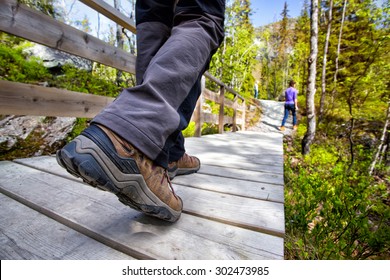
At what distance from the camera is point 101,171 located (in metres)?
0.51

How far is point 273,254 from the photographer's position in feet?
1.98

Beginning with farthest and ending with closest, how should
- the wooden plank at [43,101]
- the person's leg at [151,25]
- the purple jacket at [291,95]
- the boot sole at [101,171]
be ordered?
the purple jacket at [291,95]
the wooden plank at [43,101]
the person's leg at [151,25]
the boot sole at [101,171]

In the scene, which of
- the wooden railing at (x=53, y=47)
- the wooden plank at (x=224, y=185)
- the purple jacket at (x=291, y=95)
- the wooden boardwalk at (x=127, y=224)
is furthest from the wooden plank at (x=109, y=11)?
the purple jacket at (x=291, y=95)

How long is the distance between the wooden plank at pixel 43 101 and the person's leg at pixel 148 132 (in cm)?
113

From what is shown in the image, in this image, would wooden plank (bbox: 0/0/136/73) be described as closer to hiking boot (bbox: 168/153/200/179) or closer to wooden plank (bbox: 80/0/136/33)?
wooden plank (bbox: 80/0/136/33)

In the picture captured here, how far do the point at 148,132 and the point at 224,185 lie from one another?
0.69 m

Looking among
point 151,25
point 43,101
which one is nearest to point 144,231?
point 151,25

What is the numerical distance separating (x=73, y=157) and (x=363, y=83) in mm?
6580

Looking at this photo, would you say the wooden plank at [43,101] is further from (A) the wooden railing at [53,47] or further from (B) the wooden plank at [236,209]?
(B) the wooden plank at [236,209]

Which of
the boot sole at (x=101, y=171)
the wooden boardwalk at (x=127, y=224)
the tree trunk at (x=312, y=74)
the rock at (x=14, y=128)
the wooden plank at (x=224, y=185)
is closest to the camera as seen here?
the boot sole at (x=101, y=171)

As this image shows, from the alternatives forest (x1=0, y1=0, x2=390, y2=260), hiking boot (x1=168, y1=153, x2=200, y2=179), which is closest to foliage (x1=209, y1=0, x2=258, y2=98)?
forest (x1=0, y1=0, x2=390, y2=260)

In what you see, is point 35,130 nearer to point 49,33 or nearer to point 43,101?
point 43,101

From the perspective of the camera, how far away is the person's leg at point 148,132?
52 cm
